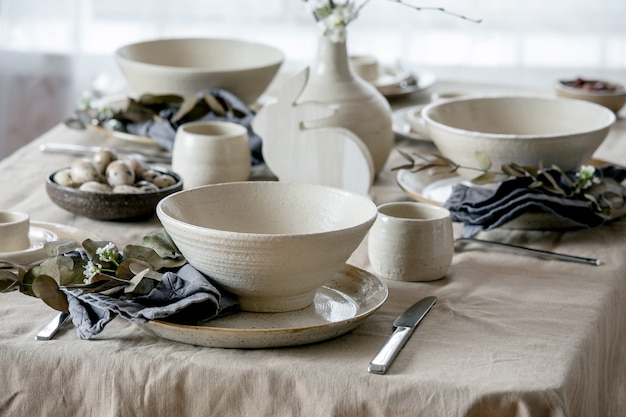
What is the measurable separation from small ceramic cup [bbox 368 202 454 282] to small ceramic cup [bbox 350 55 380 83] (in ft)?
3.16

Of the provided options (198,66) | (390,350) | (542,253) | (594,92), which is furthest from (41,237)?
(594,92)

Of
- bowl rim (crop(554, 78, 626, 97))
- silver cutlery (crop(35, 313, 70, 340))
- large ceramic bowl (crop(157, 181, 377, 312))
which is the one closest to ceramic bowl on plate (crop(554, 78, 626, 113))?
bowl rim (crop(554, 78, 626, 97))

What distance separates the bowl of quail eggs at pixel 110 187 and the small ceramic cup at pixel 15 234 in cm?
14

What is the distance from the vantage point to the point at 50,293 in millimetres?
917

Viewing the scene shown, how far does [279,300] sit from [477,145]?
47 centimetres

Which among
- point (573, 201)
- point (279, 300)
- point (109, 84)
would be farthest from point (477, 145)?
point (109, 84)

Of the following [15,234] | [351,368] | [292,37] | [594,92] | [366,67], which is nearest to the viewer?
[351,368]

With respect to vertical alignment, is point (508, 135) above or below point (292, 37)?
above

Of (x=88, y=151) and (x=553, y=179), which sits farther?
(x=88, y=151)

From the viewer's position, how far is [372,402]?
0.82 m

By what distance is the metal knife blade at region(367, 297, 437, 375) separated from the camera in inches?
33.1

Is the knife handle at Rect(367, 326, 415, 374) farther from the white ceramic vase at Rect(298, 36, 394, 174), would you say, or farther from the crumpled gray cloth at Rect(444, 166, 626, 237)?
the white ceramic vase at Rect(298, 36, 394, 174)

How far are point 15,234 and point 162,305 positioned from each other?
10.2 inches

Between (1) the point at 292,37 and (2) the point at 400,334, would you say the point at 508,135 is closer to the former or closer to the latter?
(2) the point at 400,334
